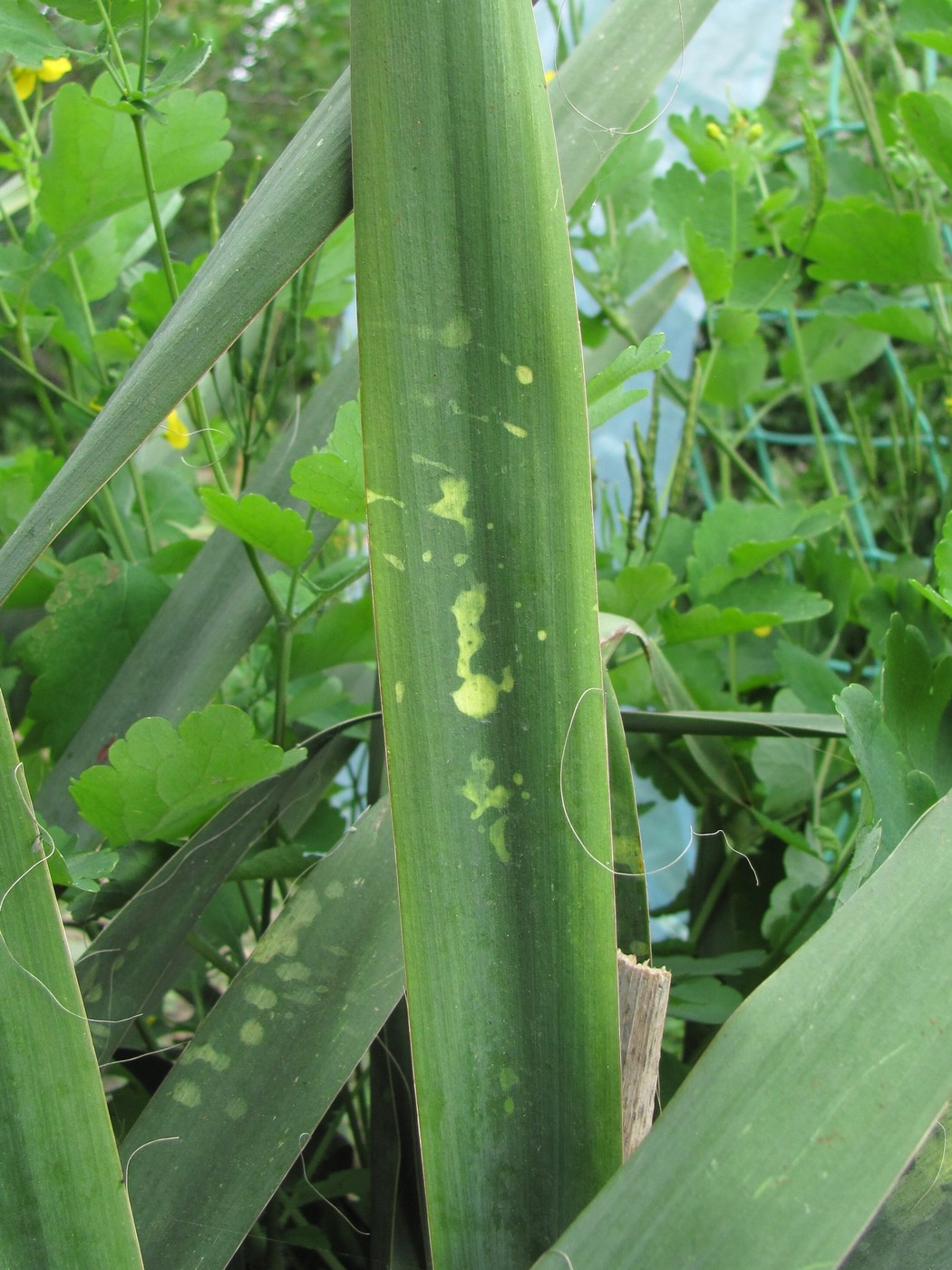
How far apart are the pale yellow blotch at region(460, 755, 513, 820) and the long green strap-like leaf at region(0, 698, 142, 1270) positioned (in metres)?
0.11

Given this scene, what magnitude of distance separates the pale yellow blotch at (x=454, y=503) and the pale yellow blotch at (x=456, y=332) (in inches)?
1.4

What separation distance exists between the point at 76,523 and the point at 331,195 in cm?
41

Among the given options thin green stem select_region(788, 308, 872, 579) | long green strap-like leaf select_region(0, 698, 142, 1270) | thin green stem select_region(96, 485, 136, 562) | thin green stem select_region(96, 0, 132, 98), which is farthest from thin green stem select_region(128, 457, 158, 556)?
thin green stem select_region(788, 308, 872, 579)

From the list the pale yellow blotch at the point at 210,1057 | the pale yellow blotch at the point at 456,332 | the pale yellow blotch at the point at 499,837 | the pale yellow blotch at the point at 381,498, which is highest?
the pale yellow blotch at the point at 456,332

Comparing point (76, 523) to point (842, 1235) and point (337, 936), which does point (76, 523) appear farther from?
point (842, 1235)

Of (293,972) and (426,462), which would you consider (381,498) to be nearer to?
(426,462)

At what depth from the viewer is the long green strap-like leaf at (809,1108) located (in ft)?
0.77

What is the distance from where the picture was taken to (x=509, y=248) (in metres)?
0.28

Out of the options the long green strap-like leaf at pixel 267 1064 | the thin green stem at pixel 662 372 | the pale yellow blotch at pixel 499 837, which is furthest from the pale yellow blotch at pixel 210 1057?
the thin green stem at pixel 662 372

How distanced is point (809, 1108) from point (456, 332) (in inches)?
8.4

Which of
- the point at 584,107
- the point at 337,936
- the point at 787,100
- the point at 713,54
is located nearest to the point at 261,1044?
the point at 337,936

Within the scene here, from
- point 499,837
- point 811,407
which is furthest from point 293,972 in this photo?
point 811,407

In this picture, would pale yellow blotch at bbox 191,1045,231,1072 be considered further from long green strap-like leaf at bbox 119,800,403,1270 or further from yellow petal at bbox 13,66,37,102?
yellow petal at bbox 13,66,37,102

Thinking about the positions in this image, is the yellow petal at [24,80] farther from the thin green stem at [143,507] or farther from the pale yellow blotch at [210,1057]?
the pale yellow blotch at [210,1057]
